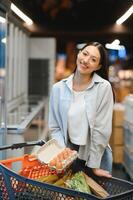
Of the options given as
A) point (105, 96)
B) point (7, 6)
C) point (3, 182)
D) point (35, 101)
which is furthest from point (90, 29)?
point (3, 182)

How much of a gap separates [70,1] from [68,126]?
7.01m

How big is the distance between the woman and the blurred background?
57 centimetres

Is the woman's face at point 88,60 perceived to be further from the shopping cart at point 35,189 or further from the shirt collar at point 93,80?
the shopping cart at point 35,189

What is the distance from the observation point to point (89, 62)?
244 cm

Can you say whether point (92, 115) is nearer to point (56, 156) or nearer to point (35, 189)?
point (56, 156)

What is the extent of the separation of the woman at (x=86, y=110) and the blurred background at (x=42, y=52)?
1.88 feet

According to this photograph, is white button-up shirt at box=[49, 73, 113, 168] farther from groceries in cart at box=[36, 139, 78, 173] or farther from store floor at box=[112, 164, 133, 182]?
store floor at box=[112, 164, 133, 182]

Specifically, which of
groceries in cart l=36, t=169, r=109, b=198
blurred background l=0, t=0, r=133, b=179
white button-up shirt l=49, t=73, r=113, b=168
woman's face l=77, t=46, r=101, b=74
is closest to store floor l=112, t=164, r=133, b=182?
blurred background l=0, t=0, r=133, b=179

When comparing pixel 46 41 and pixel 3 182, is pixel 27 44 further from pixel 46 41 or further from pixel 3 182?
pixel 3 182

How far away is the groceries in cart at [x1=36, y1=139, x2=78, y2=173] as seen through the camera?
202 cm

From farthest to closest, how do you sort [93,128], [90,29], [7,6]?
[90,29]
[7,6]
[93,128]

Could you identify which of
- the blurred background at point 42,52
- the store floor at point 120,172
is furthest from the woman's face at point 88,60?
the store floor at point 120,172

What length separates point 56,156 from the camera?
205 cm

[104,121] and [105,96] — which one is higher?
[105,96]
